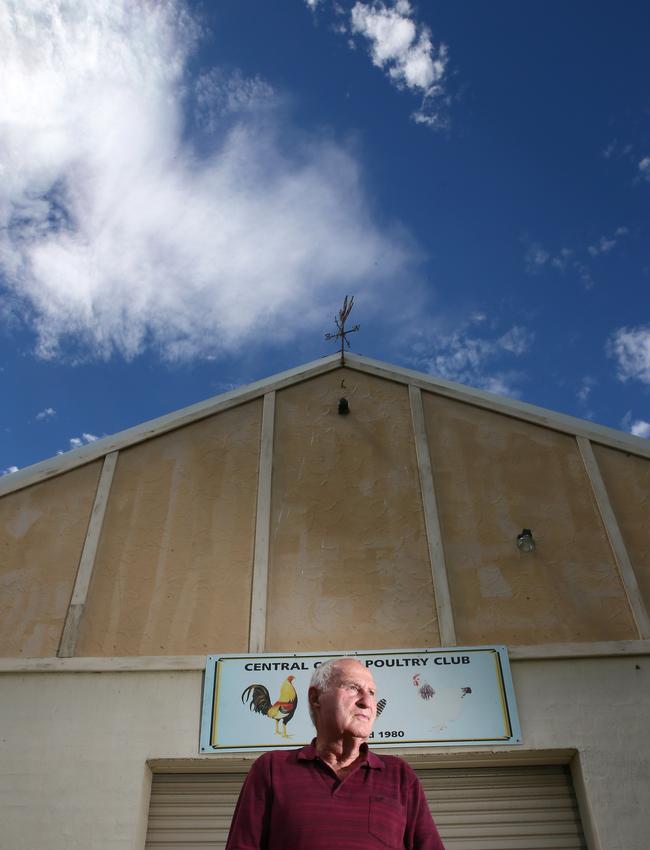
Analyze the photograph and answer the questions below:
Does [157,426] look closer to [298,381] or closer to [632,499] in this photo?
[298,381]

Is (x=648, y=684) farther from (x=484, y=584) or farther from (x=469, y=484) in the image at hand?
(x=469, y=484)

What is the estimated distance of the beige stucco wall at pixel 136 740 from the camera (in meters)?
4.56

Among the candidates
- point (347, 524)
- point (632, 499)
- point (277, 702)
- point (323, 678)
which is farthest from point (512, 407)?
point (323, 678)

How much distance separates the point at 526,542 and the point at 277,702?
231 centimetres

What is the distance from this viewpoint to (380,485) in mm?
6312

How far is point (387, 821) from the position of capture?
2.13 m

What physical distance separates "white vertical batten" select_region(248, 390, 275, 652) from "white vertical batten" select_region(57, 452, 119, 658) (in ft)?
4.44

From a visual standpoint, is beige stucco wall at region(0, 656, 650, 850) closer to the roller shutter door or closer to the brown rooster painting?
the roller shutter door

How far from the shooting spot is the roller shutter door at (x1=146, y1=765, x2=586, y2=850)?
464 centimetres

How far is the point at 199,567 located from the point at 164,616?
482mm

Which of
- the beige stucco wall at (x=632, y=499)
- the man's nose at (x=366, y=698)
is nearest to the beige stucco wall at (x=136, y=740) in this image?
the beige stucco wall at (x=632, y=499)

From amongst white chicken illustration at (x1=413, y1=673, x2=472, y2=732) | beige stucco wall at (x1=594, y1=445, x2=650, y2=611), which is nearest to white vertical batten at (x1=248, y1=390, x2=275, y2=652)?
white chicken illustration at (x1=413, y1=673, x2=472, y2=732)

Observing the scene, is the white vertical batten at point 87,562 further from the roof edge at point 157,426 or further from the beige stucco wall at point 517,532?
the beige stucco wall at point 517,532

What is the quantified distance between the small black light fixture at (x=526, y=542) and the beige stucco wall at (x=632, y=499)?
0.78 m
